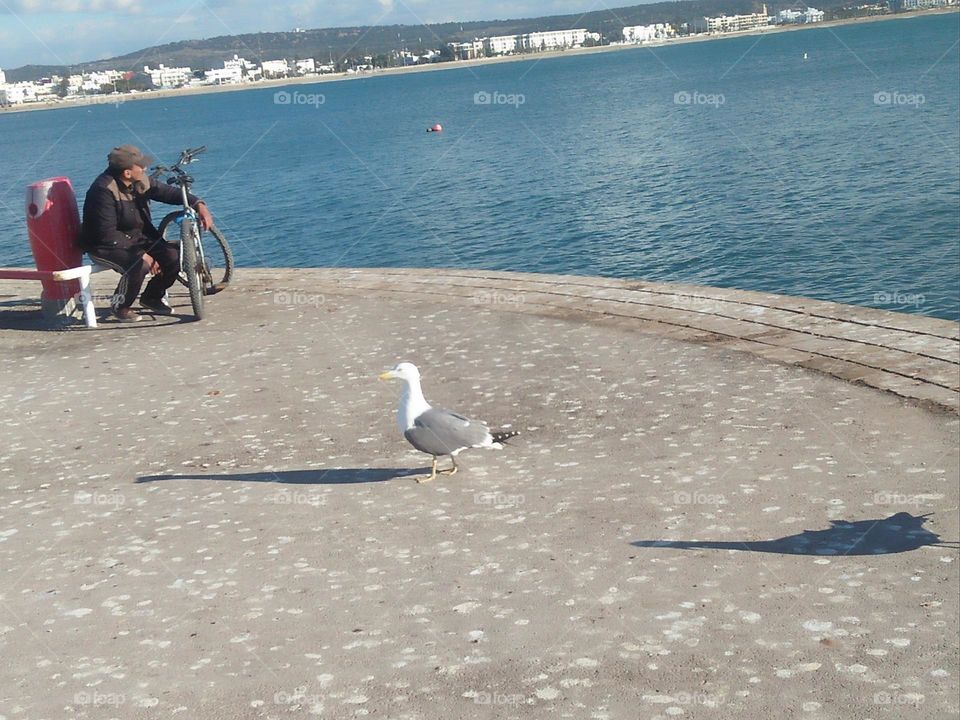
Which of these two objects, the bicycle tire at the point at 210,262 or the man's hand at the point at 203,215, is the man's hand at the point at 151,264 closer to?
the bicycle tire at the point at 210,262

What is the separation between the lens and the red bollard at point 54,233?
13344mm

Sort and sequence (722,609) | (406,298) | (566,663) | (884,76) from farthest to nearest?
(884,76) → (406,298) → (722,609) → (566,663)

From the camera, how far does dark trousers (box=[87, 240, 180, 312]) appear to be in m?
13.3

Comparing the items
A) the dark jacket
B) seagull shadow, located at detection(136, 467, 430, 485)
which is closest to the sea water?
the dark jacket

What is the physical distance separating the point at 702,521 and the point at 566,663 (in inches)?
79.1

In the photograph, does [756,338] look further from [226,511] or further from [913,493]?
[226,511]

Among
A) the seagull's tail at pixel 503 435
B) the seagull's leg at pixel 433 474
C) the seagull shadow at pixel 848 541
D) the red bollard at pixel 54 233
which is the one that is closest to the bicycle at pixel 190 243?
the red bollard at pixel 54 233

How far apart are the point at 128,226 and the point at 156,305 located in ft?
3.83

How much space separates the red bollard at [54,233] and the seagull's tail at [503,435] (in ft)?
23.2

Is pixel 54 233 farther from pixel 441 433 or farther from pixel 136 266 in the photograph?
pixel 441 433

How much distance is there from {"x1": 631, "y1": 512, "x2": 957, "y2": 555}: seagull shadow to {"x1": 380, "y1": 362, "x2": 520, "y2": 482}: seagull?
1.68 meters

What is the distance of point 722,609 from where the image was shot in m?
5.91

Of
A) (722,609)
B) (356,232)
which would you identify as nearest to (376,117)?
(356,232)

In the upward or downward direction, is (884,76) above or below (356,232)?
above
